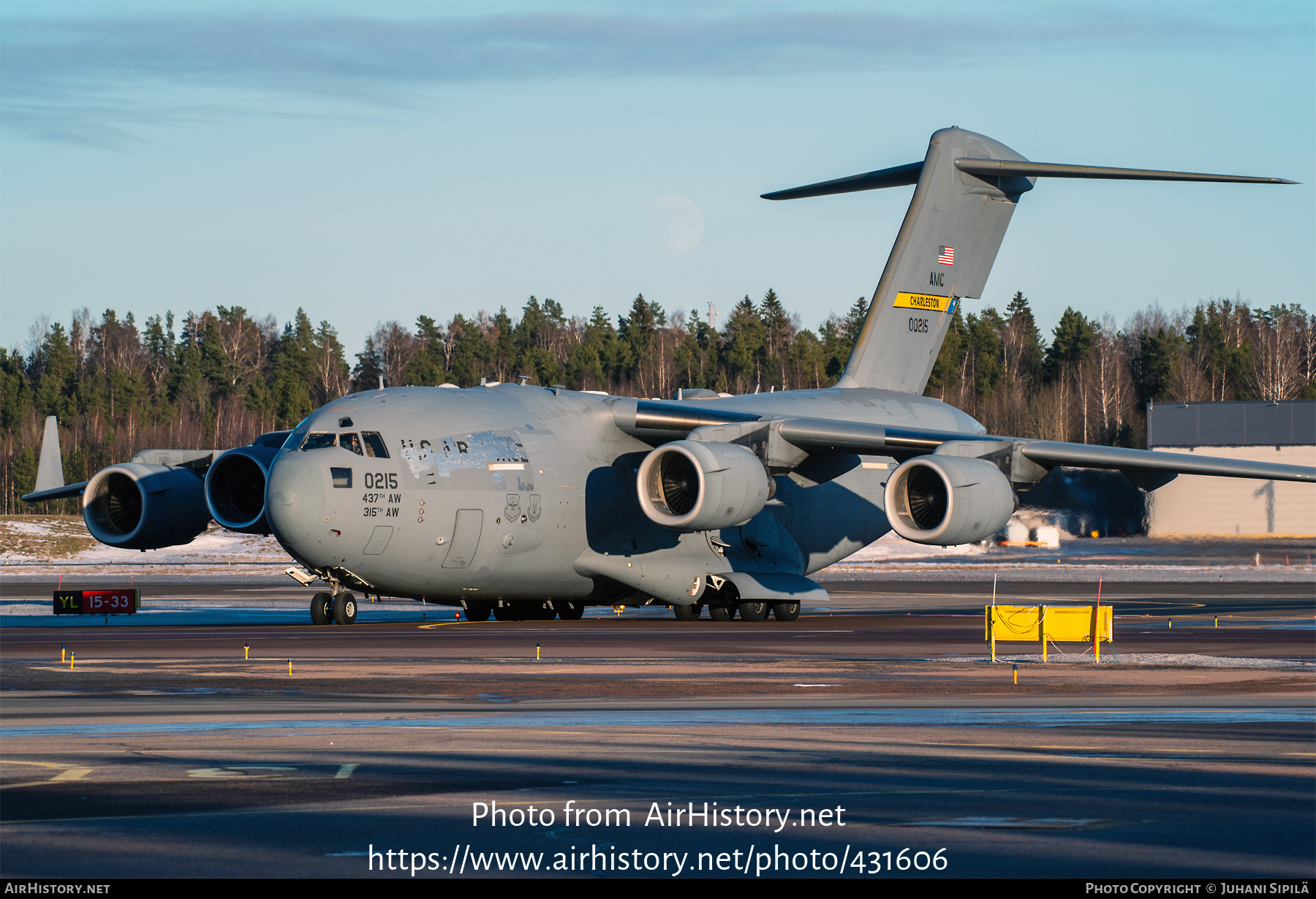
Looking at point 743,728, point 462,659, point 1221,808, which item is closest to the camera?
point 1221,808

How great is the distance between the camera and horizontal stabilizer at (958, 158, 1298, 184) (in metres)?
28.1

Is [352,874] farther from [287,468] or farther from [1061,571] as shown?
[1061,571]

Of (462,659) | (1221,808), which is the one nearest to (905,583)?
(462,659)

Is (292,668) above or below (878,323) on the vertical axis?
below

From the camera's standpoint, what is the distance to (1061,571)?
4988 cm

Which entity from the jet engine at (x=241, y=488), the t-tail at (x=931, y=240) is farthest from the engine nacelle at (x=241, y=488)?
the t-tail at (x=931, y=240)

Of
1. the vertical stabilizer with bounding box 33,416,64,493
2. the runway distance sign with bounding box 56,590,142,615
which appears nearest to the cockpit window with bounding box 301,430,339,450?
the vertical stabilizer with bounding box 33,416,64,493

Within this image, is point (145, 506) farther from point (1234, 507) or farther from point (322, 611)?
point (1234, 507)

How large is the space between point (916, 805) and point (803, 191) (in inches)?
999

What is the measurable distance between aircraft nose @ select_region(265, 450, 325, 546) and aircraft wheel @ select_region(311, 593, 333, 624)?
9.18 feet

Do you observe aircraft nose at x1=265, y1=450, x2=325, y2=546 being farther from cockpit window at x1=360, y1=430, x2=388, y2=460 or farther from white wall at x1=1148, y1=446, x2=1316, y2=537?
white wall at x1=1148, y1=446, x2=1316, y2=537

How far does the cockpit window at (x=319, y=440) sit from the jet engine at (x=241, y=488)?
8.88ft

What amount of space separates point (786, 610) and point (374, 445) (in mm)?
8548

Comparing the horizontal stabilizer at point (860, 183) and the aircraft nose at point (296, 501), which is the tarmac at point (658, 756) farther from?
the horizontal stabilizer at point (860, 183)
